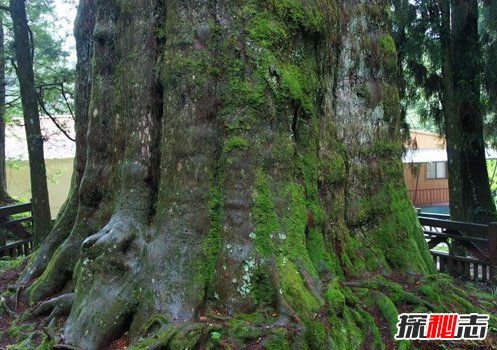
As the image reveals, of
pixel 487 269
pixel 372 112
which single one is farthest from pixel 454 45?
pixel 372 112

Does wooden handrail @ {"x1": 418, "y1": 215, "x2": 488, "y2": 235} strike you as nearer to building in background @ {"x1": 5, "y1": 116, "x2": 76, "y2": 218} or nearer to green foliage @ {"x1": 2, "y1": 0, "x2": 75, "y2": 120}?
green foliage @ {"x1": 2, "y1": 0, "x2": 75, "y2": 120}

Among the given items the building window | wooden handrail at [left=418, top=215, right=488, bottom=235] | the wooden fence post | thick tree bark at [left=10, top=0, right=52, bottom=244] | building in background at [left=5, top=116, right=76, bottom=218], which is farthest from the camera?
the building window

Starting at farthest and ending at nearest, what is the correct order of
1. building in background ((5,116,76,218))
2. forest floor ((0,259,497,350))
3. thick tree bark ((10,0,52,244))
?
building in background ((5,116,76,218)) < thick tree bark ((10,0,52,244)) < forest floor ((0,259,497,350))

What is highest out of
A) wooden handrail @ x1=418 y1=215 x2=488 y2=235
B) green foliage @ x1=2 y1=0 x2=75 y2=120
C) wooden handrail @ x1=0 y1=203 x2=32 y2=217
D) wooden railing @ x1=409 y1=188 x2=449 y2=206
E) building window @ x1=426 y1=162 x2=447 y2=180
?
green foliage @ x1=2 y1=0 x2=75 y2=120

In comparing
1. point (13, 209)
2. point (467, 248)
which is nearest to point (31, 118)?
point (13, 209)

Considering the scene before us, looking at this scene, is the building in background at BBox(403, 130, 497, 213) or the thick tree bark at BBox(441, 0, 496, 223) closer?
the thick tree bark at BBox(441, 0, 496, 223)

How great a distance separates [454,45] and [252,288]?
9.54m

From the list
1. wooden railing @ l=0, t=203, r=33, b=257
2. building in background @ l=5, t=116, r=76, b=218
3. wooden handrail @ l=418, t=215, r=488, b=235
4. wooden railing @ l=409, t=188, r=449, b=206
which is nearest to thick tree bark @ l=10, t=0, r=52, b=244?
wooden railing @ l=0, t=203, r=33, b=257

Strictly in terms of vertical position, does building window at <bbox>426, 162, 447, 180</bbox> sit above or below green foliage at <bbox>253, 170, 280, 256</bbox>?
above

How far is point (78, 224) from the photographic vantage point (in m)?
5.03

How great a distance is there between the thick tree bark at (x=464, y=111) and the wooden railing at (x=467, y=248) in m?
1.33

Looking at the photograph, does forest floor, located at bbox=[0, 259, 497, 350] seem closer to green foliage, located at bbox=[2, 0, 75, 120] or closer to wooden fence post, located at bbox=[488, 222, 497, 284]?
wooden fence post, located at bbox=[488, 222, 497, 284]

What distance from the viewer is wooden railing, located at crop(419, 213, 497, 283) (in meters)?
7.86

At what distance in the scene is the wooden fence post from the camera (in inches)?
307
